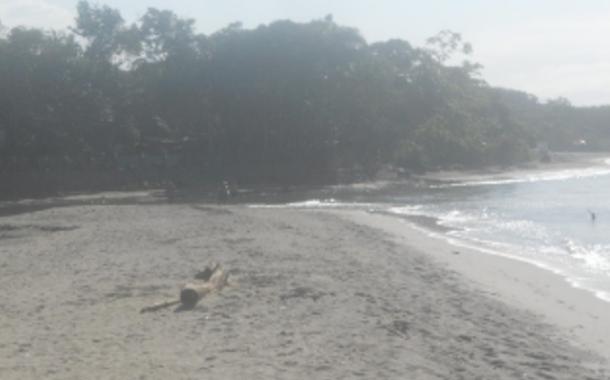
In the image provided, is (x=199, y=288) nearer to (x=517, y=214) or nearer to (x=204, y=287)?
(x=204, y=287)

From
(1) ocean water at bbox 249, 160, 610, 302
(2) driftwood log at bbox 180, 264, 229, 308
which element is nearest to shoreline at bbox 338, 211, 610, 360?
(1) ocean water at bbox 249, 160, 610, 302

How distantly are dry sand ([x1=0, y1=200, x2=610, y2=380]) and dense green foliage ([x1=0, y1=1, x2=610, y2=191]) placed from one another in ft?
120

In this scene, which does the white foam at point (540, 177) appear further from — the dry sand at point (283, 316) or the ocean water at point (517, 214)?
the dry sand at point (283, 316)

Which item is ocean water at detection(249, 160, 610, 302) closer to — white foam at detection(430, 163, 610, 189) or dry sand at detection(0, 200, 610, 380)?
white foam at detection(430, 163, 610, 189)

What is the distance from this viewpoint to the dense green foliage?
61.4m

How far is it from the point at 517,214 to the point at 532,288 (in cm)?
2192

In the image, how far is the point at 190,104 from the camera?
6862 centimetres

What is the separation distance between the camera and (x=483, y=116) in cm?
9950

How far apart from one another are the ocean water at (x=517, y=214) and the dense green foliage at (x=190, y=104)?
8100 millimetres

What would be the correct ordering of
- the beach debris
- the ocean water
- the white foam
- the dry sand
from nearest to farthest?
the dry sand
the beach debris
the ocean water
the white foam

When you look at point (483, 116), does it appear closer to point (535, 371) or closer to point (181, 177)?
point (181, 177)

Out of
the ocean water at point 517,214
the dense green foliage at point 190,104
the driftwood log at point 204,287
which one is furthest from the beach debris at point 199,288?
the dense green foliage at point 190,104

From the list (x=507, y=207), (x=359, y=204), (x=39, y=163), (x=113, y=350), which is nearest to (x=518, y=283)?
(x=113, y=350)

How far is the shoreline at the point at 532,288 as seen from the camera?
14.6m
